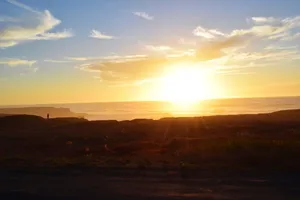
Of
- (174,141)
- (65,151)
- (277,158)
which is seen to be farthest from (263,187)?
(65,151)

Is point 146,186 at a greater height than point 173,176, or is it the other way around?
point 173,176

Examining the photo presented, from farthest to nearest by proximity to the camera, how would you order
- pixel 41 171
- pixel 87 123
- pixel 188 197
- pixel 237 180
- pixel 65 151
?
pixel 87 123 < pixel 65 151 < pixel 41 171 < pixel 237 180 < pixel 188 197

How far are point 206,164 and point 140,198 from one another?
17.9 ft

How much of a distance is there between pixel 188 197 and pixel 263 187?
251 cm

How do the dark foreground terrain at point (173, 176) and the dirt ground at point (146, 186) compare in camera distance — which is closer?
the dirt ground at point (146, 186)

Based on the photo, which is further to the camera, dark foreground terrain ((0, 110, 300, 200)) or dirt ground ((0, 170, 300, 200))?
dark foreground terrain ((0, 110, 300, 200))

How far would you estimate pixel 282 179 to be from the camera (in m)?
13.7

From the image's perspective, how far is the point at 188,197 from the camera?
11.6 meters

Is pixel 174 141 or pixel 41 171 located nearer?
pixel 41 171

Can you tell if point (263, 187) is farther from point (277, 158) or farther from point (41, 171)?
point (41, 171)

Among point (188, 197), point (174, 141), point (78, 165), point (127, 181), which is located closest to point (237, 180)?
point (188, 197)

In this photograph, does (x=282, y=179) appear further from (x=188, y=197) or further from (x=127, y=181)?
(x=127, y=181)

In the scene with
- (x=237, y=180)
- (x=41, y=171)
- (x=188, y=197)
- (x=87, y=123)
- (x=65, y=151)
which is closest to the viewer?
(x=188, y=197)

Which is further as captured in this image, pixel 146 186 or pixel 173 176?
pixel 173 176
